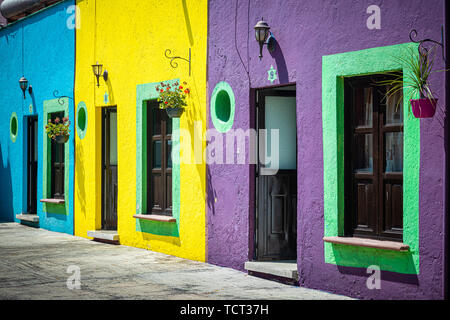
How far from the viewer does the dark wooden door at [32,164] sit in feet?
52.3

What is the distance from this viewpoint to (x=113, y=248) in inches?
447

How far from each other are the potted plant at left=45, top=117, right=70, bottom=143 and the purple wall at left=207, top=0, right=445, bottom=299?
16.7 ft

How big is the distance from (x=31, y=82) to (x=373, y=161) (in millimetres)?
10519

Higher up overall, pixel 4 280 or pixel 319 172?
pixel 319 172

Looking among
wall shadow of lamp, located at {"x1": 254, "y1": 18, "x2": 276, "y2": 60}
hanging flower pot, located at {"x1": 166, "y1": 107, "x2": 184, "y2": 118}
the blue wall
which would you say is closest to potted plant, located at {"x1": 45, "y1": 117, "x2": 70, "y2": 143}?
the blue wall

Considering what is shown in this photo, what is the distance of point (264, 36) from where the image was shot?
27.3 feet

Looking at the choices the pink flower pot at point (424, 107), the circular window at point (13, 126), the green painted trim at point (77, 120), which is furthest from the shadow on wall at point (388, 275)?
the circular window at point (13, 126)

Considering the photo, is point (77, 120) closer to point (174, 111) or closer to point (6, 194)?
point (174, 111)

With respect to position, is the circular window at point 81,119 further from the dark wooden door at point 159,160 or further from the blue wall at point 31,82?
the dark wooden door at point 159,160

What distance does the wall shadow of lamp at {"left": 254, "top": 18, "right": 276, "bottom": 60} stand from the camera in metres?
8.32

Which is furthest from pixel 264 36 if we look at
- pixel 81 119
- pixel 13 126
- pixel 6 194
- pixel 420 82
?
pixel 6 194
